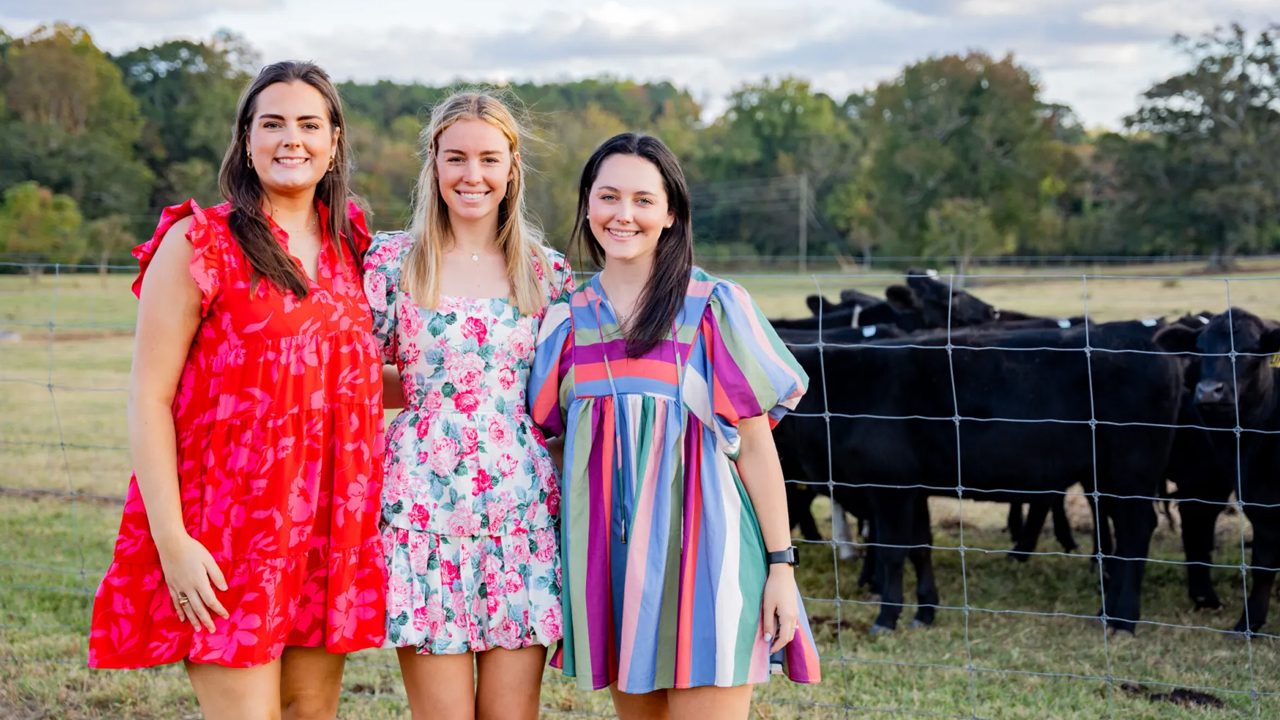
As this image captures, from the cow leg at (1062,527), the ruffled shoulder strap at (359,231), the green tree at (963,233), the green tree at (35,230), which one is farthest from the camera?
the green tree at (963,233)

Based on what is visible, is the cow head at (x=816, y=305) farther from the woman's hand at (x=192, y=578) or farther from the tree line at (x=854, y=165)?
the tree line at (x=854, y=165)

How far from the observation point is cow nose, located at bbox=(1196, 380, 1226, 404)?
16.5 feet

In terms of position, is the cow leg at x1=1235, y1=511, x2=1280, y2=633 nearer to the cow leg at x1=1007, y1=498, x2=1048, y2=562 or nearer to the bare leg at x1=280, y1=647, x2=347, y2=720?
the cow leg at x1=1007, y1=498, x2=1048, y2=562

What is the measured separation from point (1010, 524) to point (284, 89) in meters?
5.77

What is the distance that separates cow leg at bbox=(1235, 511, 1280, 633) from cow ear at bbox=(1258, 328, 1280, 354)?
2.63 feet

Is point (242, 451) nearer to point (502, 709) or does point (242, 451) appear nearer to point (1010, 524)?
point (502, 709)

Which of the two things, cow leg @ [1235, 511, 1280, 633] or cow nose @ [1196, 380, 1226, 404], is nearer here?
cow nose @ [1196, 380, 1226, 404]

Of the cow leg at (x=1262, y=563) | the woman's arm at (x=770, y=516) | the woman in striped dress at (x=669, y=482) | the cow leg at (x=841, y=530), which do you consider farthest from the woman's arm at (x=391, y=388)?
the cow leg at (x=1262, y=563)

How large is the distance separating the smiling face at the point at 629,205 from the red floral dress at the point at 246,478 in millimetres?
659

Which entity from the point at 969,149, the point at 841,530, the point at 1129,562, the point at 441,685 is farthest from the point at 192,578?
the point at 969,149

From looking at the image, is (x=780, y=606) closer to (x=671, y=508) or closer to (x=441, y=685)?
(x=671, y=508)

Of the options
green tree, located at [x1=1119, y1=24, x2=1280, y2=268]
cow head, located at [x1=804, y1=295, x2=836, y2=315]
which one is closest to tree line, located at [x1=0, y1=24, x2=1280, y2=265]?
green tree, located at [x1=1119, y1=24, x2=1280, y2=268]

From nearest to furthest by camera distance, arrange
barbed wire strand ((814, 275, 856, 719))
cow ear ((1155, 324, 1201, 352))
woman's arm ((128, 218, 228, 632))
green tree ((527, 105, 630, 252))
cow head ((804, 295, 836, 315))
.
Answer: woman's arm ((128, 218, 228, 632)) → barbed wire strand ((814, 275, 856, 719)) → cow ear ((1155, 324, 1201, 352)) → cow head ((804, 295, 836, 315)) → green tree ((527, 105, 630, 252))

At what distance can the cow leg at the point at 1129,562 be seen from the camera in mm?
5215
